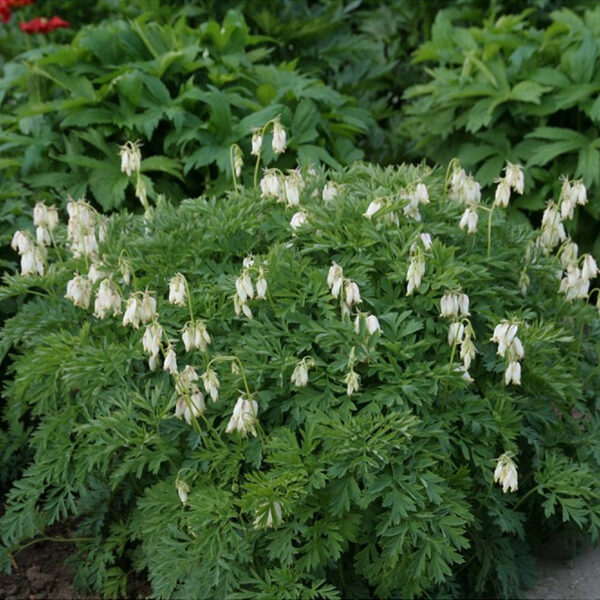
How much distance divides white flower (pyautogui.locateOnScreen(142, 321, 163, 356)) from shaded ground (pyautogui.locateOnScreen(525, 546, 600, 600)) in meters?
1.75

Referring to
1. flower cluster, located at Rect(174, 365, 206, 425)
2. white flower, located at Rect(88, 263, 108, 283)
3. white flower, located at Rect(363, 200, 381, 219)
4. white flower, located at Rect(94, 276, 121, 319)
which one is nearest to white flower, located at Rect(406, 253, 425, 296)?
white flower, located at Rect(363, 200, 381, 219)

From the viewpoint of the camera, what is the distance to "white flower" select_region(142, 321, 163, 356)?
10.5 ft

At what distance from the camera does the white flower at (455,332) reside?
3316 mm

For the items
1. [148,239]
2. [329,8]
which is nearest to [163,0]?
[329,8]

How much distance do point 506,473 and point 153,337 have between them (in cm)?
125

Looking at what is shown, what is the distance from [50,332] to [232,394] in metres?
0.91

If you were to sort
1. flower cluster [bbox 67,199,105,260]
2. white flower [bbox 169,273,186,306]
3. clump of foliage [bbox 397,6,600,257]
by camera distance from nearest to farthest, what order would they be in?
white flower [bbox 169,273,186,306], flower cluster [bbox 67,199,105,260], clump of foliage [bbox 397,6,600,257]

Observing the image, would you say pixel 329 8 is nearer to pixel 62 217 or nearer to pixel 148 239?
pixel 62 217

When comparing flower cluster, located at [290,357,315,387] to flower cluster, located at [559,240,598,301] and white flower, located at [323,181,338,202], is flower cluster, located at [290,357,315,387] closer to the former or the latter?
white flower, located at [323,181,338,202]

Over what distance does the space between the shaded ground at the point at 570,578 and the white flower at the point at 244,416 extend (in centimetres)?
136

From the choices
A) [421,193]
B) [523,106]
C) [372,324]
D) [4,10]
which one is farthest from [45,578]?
[4,10]

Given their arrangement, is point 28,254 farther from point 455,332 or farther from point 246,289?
point 455,332

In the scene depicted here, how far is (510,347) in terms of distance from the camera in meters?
3.26

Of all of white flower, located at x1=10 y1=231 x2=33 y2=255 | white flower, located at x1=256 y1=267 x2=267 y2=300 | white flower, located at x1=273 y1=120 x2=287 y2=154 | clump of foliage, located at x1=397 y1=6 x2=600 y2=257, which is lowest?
clump of foliage, located at x1=397 y1=6 x2=600 y2=257
